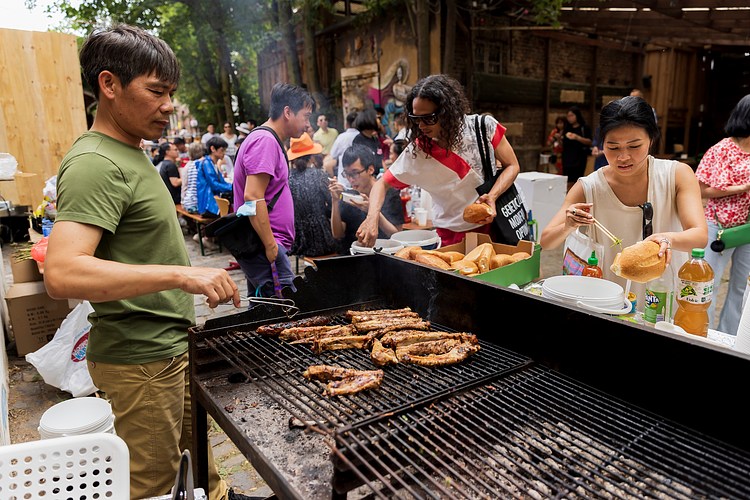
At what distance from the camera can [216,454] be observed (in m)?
3.78

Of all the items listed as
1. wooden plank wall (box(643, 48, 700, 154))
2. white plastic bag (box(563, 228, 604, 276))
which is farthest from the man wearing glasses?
wooden plank wall (box(643, 48, 700, 154))

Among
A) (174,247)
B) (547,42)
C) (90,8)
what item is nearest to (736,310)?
(174,247)

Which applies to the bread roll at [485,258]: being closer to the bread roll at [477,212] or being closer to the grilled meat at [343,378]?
the bread roll at [477,212]

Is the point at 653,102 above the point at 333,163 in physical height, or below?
above

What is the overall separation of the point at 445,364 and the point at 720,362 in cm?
101

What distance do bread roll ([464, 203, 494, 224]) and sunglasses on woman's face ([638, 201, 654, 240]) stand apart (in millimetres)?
1032

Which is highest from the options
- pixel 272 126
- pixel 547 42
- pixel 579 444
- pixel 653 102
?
pixel 547 42

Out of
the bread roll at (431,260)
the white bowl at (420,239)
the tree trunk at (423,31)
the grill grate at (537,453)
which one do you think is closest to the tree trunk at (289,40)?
the tree trunk at (423,31)

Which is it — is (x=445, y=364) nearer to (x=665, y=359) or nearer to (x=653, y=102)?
(x=665, y=359)

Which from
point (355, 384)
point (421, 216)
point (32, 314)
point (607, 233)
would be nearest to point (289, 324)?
point (355, 384)

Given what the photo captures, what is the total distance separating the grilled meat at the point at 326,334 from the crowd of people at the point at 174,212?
0.55 meters

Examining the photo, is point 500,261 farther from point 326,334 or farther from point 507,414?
point 507,414

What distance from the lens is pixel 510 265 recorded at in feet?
10.5

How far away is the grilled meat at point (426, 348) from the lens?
2268mm
